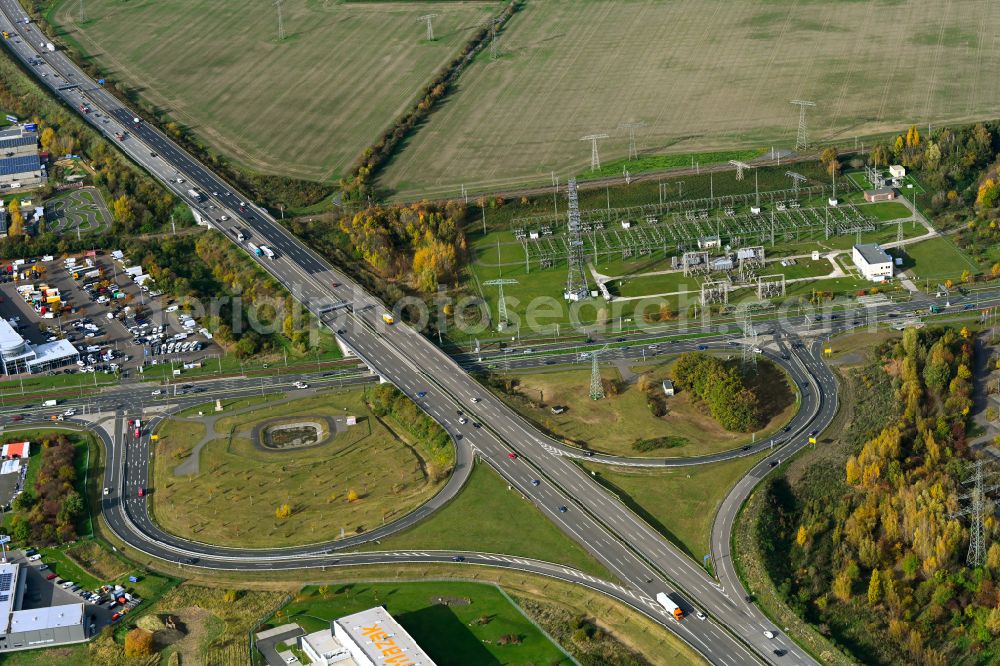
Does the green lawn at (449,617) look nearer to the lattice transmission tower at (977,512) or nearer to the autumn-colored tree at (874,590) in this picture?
the autumn-colored tree at (874,590)

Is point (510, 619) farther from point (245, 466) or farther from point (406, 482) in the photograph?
point (245, 466)

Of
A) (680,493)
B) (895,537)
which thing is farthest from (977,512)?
(680,493)

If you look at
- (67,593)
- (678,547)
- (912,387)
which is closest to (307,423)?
(67,593)

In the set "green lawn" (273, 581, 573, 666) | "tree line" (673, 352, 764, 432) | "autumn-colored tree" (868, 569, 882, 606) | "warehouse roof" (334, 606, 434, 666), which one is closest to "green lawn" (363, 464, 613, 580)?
"green lawn" (273, 581, 573, 666)

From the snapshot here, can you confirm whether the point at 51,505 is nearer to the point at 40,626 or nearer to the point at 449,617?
the point at 40,626

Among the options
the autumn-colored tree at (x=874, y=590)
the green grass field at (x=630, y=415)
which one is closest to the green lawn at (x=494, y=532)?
the green grass field at (x=630, y=415)

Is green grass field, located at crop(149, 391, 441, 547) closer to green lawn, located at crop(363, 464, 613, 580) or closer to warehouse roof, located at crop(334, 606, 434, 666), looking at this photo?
green lawn, located at crop(363, 464, 613, 580)
